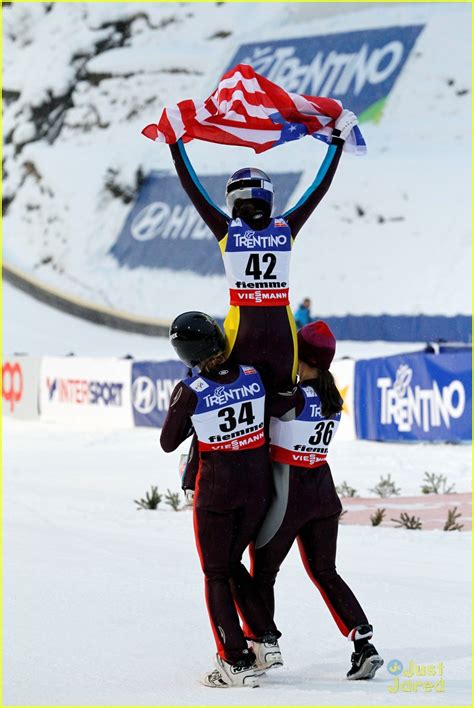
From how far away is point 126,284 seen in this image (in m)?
45.2

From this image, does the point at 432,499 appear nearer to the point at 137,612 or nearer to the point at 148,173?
the point at 137,612

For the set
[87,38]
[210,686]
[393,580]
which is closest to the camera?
[210,686]

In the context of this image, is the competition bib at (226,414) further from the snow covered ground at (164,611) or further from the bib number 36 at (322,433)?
the snow covered ground at (164,611)

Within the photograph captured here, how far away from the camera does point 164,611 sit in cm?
740

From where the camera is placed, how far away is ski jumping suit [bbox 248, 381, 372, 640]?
6.00 meters

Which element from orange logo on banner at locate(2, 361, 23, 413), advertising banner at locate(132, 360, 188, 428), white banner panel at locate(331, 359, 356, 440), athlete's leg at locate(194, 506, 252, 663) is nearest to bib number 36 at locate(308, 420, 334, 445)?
athlete's leg at locate(194, 506, 252, 663)

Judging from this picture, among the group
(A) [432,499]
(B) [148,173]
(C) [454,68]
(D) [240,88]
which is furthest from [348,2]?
(D) [240,88]

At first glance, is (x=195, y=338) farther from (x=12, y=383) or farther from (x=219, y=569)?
(x=12, y=383)

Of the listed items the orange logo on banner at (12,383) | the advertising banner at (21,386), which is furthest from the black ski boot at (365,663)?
the orange logo on banner at (12,383)

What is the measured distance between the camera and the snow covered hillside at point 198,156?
128 feet

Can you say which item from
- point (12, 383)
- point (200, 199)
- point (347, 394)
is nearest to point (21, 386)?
point (12, 383)

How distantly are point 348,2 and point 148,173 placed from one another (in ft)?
32.1

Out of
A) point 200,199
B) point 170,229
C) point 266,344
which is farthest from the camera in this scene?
point 170,229

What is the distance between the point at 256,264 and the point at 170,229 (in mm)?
38312
